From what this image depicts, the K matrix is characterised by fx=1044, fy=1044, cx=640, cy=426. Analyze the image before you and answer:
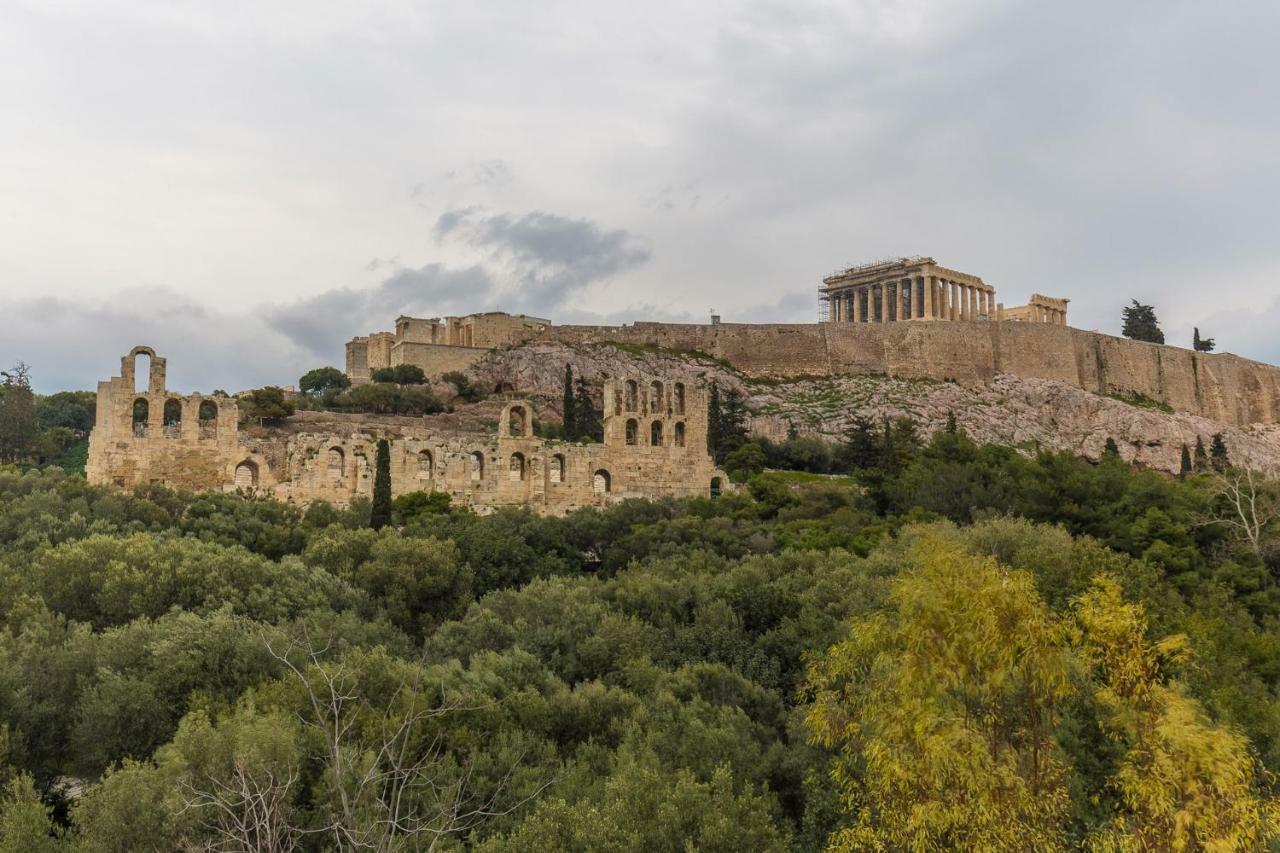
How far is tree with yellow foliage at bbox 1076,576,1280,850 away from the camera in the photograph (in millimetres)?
9945

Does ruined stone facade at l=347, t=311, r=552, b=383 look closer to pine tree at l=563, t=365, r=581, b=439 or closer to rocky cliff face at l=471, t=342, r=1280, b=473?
rocky cliff face at l=471, t=342, r=1280, b=473

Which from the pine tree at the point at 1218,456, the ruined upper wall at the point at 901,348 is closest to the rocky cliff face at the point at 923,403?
the ruined upper wall at the point at 901,348

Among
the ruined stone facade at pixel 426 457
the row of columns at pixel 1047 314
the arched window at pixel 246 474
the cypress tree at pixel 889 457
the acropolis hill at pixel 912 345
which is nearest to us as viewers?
the ruined stone facade at pixel 426 457

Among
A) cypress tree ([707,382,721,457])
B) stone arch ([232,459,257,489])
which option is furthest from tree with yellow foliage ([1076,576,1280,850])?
cypress tree ([707,382,721,457])

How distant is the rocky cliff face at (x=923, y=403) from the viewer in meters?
69.1

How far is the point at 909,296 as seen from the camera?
87.1 meters

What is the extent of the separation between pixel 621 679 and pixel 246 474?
20893 millimetres

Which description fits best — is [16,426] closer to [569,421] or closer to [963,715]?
[569,421]

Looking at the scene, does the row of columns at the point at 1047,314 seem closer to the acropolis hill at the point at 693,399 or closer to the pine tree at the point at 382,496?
the acropolis hill at the point at 693,399

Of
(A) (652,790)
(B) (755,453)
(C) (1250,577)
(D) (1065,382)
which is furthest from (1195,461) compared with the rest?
(A) (652,790)

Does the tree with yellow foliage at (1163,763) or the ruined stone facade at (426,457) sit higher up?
the ruined stone facade at (426,457)

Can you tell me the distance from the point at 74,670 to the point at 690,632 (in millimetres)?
12160

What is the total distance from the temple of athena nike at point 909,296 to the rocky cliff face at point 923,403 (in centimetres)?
925

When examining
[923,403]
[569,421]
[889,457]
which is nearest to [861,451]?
[889,457]
